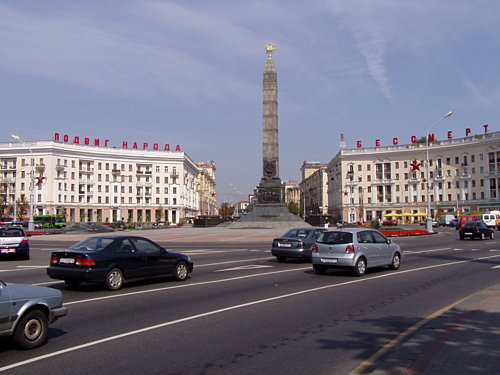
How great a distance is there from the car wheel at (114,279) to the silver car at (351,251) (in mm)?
6026

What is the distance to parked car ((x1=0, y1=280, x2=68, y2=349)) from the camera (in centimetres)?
606

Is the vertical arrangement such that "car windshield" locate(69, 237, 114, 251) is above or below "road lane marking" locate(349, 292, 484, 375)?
above

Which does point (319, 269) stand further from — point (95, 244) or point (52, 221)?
point (52, 221)

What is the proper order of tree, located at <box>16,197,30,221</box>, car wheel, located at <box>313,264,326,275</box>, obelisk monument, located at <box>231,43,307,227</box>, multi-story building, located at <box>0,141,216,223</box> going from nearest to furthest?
car wheel, located at <box>313,264,326,275</box>, obelisk monument, located at <box>231,43,307,227</box>, tree, located at <box>16,197,30,221</box>, multi-story building, located at <box>0,141,216,223</box>

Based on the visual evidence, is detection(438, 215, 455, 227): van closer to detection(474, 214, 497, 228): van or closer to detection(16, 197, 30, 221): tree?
detection(474, 214, 497, 228): van

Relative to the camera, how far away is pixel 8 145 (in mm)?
99125

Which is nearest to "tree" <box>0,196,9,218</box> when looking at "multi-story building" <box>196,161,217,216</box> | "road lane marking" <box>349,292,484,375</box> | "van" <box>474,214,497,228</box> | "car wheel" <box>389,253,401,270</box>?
"multi-story building" <box>196,161,217,216</box>

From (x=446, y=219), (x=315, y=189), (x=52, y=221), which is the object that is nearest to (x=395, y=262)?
(x=446, y=219)

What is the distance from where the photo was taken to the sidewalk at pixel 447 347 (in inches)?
214

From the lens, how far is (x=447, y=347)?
6.30 meters

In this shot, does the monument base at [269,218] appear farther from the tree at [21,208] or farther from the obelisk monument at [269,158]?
the tree at [21,208]

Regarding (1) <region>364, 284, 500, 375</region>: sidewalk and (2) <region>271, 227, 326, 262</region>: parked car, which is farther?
(2) <region>271, 227, 326, 262</region>: parked car

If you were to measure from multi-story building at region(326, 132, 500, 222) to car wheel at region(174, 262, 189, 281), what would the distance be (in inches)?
3247

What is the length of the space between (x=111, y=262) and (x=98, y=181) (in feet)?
326
